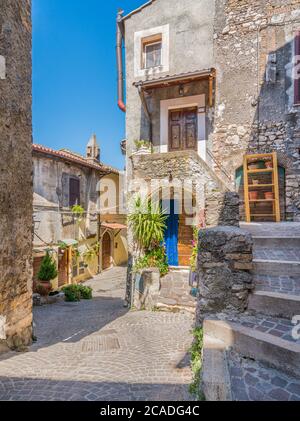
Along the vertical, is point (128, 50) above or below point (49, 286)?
above

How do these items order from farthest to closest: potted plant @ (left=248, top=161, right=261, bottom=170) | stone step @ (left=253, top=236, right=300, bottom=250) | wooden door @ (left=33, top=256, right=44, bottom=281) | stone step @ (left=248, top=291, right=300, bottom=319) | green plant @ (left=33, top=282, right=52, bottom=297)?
wooden door @ (left=33, top=256, right=44, bottom=281) < green plant @ (left=33, top=282, right=52, bottom=297) < potted plant @ (left=248, top=161, right=261, bottom=170) < stone step @ (left=253, top=236, right=300, bottom=250) < stone step @ (left=248, top=291, right=300, bottom=319)

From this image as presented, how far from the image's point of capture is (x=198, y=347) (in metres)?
3.77

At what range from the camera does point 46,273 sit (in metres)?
11.9

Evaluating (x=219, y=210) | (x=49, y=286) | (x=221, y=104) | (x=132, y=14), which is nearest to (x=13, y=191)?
(x=219, y=210)

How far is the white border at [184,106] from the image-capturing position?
10742 mm

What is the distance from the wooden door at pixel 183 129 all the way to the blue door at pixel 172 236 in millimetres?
2600

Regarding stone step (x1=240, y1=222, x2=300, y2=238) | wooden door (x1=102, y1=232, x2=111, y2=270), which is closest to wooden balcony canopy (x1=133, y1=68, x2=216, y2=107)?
stone step (x1=240, y1=222, x2=300, y2=238)

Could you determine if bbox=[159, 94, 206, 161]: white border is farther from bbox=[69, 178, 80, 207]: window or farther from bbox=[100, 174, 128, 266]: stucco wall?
bbox=[100, 174, 128, 266]: stucco wall

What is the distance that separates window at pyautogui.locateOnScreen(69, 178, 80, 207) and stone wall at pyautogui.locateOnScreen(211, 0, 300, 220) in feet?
27.3

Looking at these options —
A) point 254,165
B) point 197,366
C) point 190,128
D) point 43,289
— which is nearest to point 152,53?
point 190,128

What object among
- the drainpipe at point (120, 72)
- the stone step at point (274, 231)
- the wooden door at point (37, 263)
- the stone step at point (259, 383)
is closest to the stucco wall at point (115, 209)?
the wooden door at point (37, 263)

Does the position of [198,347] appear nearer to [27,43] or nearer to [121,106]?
[27,43]

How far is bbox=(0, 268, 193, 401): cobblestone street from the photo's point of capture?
337cm
